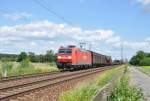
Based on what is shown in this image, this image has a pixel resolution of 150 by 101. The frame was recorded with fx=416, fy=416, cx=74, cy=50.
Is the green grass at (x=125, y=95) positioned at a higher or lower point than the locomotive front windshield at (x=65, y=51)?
lower

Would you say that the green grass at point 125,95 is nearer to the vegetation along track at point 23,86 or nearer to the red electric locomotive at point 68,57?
the vegetation along track at point 23,86

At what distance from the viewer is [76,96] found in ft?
41.9

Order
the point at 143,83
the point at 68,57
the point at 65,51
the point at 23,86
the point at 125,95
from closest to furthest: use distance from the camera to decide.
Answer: the point at 125,95 → the point at 23,86 → the point at 143,83 → the point at 68,57 → the point at 65,51

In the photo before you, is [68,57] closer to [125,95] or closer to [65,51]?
[65,51]

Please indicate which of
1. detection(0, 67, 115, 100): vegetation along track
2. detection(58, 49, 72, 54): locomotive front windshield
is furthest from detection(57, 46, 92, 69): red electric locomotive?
detection(0, 67, 115, 100): vegetation along track

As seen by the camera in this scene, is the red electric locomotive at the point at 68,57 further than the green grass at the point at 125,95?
Yes

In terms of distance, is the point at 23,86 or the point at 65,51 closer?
the point at 23,86

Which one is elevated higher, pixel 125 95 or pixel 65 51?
pixel 65 51

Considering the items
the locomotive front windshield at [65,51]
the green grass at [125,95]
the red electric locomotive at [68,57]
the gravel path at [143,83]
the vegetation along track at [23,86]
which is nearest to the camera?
the green grass at [125,95]

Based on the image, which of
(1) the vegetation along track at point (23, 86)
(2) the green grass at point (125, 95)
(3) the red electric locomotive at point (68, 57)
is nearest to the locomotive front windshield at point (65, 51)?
(3) the red electric locomotive at point (68, 57)

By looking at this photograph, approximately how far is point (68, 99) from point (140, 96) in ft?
7.27

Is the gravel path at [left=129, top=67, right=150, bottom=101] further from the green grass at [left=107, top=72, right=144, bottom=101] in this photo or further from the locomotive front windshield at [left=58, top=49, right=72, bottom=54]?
the locomotive front windshield at [left=58, top=49, right=72, bottom=54]

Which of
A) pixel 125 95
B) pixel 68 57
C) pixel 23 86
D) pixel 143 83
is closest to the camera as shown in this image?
pixel 125 95

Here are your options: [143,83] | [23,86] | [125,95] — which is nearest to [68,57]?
[143,83]
